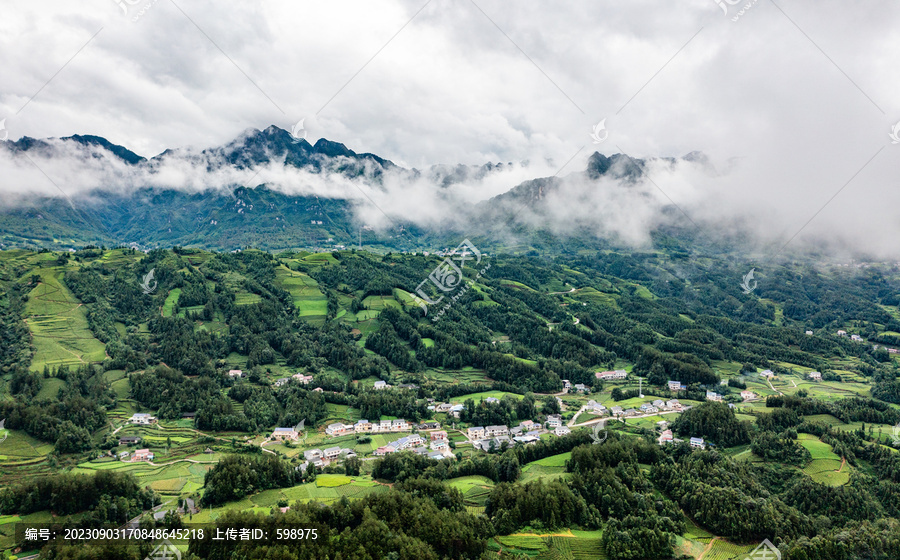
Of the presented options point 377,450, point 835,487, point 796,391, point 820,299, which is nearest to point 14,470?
point 377,450

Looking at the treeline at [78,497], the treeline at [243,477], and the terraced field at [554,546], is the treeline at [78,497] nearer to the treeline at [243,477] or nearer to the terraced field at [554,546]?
the treeline at [243,477]

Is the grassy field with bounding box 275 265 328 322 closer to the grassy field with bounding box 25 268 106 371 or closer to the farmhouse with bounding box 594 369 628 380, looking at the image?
the grassy field with bounding box 25 268 106 371

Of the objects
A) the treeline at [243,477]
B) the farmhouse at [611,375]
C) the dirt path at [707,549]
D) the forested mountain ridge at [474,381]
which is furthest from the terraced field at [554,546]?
the farmhouse at [611,375]

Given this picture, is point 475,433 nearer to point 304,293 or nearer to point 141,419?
point 141,419

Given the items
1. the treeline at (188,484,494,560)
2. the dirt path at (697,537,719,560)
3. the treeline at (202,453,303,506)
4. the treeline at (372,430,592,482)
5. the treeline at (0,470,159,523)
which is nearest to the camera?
the treeline at (188,484,494,560)

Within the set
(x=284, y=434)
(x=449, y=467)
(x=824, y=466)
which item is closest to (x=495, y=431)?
(x=449, y=467)

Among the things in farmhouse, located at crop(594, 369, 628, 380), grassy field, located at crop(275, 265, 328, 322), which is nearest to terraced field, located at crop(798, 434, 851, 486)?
farmhouse, located at crop(594, 369, 628, 380)
